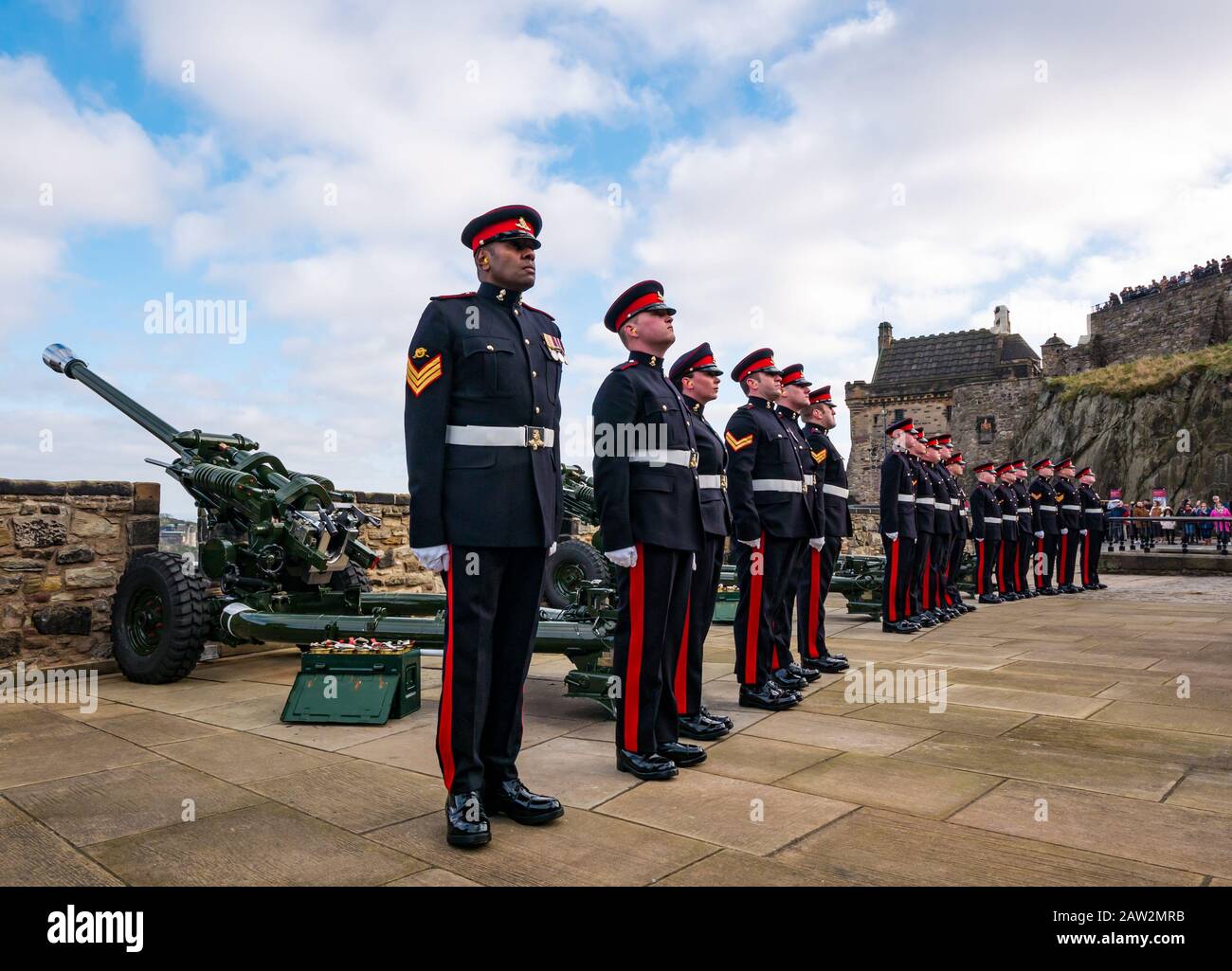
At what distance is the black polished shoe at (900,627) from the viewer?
8.27 m

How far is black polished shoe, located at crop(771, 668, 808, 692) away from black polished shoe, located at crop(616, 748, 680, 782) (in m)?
1.75

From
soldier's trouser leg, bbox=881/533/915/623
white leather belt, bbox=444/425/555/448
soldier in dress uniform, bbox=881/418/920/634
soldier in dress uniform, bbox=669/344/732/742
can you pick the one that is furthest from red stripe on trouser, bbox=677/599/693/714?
soldier's trouser leg, bbox=881/533/915/623

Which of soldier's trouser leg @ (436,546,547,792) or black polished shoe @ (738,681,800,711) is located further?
black polished shoe @ (738,681,800,711)

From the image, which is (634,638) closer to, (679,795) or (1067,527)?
(679,795)

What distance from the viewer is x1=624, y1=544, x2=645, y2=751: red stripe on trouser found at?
3.62 metres

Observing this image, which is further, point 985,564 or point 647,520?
point 985,564

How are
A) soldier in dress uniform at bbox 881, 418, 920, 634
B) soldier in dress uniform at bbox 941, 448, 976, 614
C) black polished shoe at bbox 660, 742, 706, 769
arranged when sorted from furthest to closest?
soldier in dress uniform at bbox 941, 448, 976, 614 → soldier in dress uniform at bbox 881, 418, 920, 634 → black polished shoe at bbox 660, 742, 706, 769

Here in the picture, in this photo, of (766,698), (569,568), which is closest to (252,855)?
Answer: (766,698)

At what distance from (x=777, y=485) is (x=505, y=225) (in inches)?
106

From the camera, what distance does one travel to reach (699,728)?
4.21 m

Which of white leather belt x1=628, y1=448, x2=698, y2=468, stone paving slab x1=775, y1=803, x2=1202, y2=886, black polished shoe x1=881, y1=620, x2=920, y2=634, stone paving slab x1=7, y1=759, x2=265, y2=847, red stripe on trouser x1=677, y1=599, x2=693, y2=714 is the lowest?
black polished shoe x1=881, y1=620, x2=920, y2=634

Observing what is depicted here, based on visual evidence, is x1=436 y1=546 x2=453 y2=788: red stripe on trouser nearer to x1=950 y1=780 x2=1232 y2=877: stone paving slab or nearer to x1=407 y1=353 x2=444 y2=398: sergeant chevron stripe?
x1=407 y1=353 x2=444 y2=398: sergeant chevron stripe
